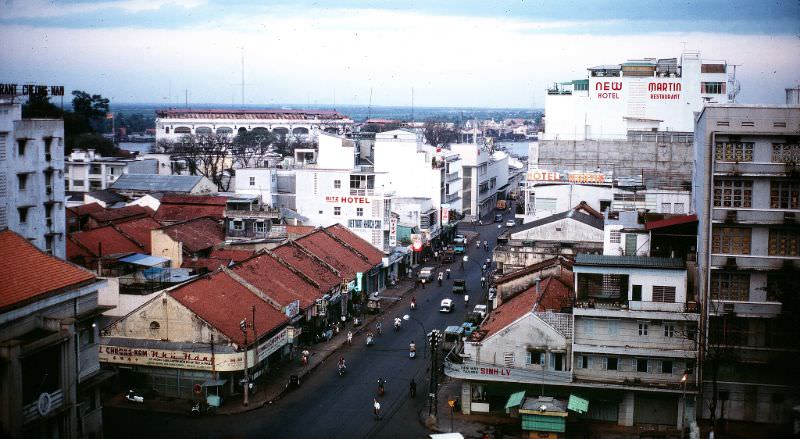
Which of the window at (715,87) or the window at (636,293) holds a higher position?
the window at (715,87)

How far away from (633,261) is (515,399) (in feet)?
20.7

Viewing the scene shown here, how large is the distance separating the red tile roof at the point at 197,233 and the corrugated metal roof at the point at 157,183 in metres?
15.9

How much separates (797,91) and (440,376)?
57.5 feet

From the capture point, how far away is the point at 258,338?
3588cm

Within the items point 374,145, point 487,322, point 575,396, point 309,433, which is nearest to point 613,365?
point 575,396

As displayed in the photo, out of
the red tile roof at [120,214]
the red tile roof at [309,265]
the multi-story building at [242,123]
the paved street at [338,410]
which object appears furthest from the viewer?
the multi-story building at [242,123]

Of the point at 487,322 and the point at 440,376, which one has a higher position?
the point at 487,322

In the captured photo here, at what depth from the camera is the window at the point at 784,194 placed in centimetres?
3186

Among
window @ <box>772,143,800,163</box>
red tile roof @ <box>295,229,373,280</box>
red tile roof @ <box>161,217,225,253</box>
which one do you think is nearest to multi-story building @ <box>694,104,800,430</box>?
window @ <box>772,143,800,163</box>

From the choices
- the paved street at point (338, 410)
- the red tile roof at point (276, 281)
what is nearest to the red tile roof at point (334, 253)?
the red tile roof at point (276, 281)

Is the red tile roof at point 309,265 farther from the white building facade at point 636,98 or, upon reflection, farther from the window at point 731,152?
the white building facade at point 636,98

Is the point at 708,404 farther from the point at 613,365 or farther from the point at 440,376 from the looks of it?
the point at 440,376

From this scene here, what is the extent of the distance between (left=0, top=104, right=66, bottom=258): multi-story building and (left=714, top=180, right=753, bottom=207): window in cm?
2913

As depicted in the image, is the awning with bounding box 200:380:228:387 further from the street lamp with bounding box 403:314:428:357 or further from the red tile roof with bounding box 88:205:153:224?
the red tile roof with bounding box 88:205:153:224
